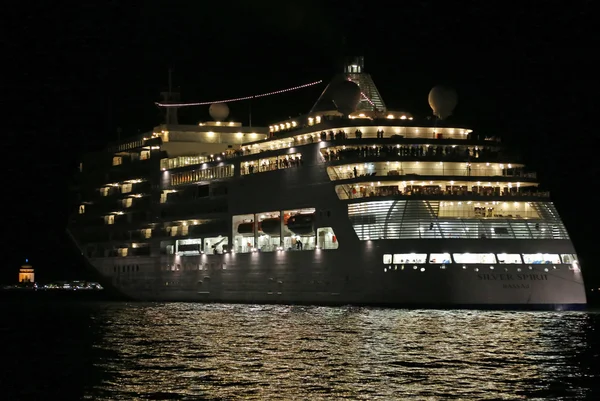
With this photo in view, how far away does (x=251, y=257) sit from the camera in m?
77.4

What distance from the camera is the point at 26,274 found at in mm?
175875

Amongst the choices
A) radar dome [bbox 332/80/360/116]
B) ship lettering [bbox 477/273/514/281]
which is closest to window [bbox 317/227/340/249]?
radar dome [bbox 332/80/360/116]

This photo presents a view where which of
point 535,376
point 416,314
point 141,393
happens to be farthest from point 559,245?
point 141,393

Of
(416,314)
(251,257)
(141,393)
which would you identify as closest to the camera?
(141,393)

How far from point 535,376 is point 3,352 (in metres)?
21.2

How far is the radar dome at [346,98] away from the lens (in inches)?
2889

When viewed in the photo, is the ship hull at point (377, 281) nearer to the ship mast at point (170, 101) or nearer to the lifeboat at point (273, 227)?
the lifeboat at point (273, 227)

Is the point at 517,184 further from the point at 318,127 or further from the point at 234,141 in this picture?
the point at 234,141

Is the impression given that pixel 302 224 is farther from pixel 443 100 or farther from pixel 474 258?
pixel 474 258

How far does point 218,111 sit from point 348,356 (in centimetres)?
5697

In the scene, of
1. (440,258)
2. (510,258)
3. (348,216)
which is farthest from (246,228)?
(510,258)

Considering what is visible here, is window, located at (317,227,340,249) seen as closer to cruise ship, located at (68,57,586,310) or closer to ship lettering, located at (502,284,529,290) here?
cruise ship, located at (68,57,586,310)

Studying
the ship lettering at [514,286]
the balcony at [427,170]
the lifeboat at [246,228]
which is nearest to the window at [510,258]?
the ship lettering at [514,286]

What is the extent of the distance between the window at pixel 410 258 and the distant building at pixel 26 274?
392 feet
